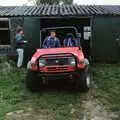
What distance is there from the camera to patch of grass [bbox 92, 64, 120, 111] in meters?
8.43

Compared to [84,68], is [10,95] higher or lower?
lower

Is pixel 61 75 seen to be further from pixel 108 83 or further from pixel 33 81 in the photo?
pixel 108 83

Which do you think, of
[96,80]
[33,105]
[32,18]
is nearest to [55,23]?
[32,18]

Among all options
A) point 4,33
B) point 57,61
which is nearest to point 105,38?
point 4,33

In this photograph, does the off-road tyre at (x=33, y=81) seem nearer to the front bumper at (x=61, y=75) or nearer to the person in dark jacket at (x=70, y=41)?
the front bumper at (x=61, y=75)

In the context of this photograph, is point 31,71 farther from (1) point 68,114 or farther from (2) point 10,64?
(2) point 10,64

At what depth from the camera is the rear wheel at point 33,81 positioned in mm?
8941

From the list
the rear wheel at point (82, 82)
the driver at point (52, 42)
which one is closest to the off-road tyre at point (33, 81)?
the rear wheel at point (82, 82)

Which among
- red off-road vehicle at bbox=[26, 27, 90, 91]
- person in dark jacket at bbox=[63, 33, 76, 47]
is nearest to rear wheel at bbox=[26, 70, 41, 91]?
red off-road vehicle at bbox=[26, 27, 90, 91]

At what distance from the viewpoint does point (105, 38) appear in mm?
14445

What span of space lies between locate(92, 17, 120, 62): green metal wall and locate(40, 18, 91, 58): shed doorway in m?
0.49

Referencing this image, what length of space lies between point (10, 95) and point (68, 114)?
2313 mm

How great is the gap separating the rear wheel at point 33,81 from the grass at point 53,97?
7.9 inches

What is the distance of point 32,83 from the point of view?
357 inches
